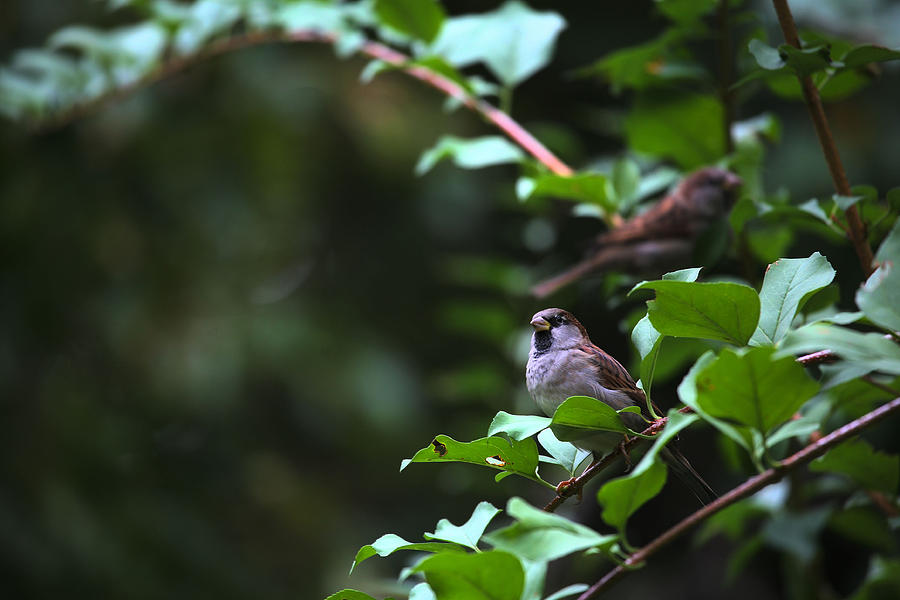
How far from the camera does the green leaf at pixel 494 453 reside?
85 centimetres

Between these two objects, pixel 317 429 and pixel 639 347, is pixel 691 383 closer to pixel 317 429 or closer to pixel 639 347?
pixel 639 347

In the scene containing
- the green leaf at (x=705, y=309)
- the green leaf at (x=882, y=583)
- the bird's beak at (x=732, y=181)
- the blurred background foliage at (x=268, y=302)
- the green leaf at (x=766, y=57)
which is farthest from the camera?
the blurred background foliage at (x=268, y=302)

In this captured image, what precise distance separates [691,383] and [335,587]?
2.48 metres

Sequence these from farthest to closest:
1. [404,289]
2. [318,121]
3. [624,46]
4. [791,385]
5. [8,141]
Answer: [404,289], [318,121], [624,46], [8,141], [791,385]

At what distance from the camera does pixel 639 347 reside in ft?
2.88

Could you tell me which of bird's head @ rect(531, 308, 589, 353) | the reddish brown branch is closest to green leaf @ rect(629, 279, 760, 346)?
the reddish brown branch

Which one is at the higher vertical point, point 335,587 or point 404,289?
point 404,289

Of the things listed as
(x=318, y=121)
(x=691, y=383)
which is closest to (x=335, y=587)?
(x=318, y=121)

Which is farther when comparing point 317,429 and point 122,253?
point 317,429

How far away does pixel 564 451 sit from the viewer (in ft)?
3.19

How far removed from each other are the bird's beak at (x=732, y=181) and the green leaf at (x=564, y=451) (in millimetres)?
1045

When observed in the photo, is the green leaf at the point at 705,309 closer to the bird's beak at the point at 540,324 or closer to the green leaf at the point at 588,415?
the green leaf at the point at 588,415

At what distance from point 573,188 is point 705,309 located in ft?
2.97

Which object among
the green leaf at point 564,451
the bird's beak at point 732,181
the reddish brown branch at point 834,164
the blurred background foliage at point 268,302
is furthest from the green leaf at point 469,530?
the blurred background foliage at point 268,302
